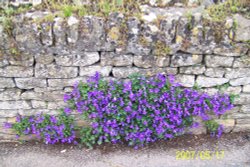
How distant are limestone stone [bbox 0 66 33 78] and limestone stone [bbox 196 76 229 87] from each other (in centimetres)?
185

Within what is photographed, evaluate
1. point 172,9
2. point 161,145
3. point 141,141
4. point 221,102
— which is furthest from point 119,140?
point 172,9

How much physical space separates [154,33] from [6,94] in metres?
1.79

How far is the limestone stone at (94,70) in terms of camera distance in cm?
309

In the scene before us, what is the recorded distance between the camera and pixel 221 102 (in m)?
3.31

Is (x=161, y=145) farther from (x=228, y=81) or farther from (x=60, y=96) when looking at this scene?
(x=60, y=96)

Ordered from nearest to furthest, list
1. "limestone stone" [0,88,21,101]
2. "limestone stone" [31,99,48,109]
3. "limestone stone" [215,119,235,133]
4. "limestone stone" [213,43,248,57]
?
"limestone stone" [213,43,248,57] → "limestone stone" [0,88,21,101] → "limestone stone" [31,99,48,109] → "limestone stone" [215,119,235,133]

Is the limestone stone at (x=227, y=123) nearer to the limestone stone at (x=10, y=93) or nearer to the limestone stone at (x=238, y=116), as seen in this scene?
the limestone stone at (x=238, y=116)

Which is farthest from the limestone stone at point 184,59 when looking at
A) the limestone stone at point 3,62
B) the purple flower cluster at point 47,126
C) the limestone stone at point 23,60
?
the limestone stone at point 3,62

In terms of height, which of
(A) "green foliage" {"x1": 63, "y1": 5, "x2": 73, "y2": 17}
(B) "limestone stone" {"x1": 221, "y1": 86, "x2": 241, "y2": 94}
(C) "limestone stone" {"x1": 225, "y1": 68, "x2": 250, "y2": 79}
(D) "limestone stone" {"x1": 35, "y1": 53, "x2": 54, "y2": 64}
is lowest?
(B) "limestone stone" {"x1": 221, "y1": 86, "x2": 241, "y2": 94}

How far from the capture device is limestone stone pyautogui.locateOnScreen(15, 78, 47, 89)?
3158 millimetres

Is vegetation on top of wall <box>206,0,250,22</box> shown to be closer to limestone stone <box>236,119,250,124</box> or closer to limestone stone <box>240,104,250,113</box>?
limestone stone <box>240,104,250,113</box>

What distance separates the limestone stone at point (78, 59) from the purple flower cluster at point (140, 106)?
0.18 m

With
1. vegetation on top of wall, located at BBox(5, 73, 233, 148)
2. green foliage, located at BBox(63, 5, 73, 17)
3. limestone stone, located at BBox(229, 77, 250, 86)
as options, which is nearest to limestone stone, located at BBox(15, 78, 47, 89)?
vegetation on top of wall, located at BBox(5, 73, 233, 148)

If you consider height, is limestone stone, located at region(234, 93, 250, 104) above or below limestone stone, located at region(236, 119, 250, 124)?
above
